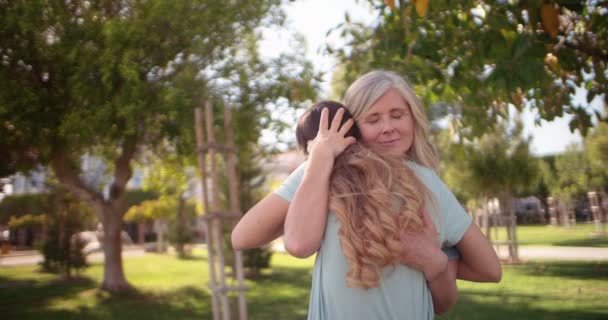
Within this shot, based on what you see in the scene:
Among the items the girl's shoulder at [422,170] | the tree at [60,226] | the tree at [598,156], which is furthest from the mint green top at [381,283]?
the tree at [60,226]

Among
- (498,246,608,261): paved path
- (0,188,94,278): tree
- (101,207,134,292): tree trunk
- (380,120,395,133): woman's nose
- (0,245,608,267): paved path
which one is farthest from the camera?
(0,188,94,278): tree

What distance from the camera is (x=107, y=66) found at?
8516 millimetres

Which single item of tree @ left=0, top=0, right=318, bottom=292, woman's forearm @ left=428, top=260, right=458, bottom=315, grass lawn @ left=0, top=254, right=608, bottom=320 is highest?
tree @ left=0, top=0, right=318, bottom=292

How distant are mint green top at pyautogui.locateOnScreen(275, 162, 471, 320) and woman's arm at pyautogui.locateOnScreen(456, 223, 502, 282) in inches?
1.4

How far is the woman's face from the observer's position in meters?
1.56

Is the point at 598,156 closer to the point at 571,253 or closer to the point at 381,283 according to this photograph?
the point at 571,253

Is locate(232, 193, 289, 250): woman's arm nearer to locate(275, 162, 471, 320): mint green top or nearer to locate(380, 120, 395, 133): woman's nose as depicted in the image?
locate(275, 162, 471, 320): mint green top

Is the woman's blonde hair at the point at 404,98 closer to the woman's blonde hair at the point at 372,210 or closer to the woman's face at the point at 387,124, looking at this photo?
the woman's face at the point at 387,124

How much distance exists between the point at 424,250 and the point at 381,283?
145mm

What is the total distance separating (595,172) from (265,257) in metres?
10.4

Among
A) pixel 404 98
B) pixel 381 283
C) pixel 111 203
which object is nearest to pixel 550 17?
pixel 404 98

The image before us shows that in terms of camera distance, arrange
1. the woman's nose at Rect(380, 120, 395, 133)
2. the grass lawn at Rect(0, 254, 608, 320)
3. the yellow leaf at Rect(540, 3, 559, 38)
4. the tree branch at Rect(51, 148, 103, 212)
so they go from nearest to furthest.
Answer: the woman's nose at Rect(380, 120, 395, 133), the yellow leaf at Rect(540, 3, 559, 38), the grass lawn at Rect(0, 254, 608, 320), the tree branch at Rect(51, 148, 103, 212)

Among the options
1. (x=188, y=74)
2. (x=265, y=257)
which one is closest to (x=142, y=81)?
(x=188, y=74)

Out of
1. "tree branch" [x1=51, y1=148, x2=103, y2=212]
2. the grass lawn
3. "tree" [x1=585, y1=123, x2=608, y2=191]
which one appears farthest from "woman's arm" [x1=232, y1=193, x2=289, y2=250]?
"tree branch" [x1=51, y1=148, x2=103, y2=212]
